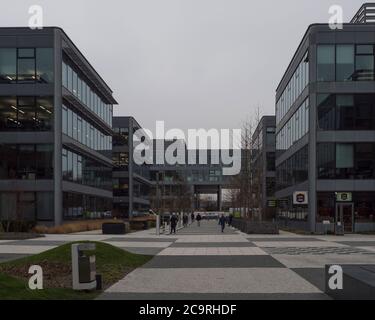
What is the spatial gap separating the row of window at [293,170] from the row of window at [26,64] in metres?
24.0

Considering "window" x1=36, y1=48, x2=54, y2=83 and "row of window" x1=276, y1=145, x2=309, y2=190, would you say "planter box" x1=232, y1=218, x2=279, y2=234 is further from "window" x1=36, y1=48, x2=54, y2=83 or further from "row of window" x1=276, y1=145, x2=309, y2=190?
"window" x1=36, y1=48, x2=54, y2=83

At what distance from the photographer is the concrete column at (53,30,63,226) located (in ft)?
167

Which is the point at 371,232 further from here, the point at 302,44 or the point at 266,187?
the point at 266,187

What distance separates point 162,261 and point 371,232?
30426 mm

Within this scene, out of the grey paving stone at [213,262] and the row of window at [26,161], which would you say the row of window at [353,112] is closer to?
the row of window at [26,161]

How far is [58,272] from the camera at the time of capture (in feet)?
53.6

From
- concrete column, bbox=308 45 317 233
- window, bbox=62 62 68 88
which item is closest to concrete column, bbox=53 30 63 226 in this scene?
window, bbox=62 62 68 88

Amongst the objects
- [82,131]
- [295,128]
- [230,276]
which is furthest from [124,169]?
[230,276]

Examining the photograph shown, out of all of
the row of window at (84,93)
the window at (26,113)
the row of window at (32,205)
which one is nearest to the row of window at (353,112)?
the row of window at (84,93)

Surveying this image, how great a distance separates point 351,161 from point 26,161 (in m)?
28.1

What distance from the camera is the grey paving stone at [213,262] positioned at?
63.8 feet

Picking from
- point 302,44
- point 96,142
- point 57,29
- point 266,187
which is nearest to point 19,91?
point 57,29

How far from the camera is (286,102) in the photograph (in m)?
69.4
